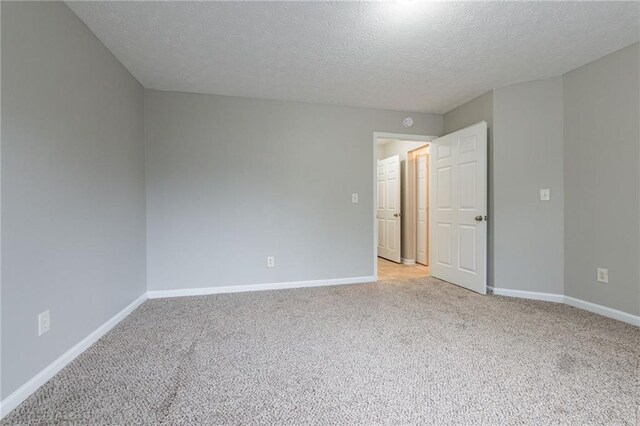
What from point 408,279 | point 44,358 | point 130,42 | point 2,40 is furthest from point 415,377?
point 130,42

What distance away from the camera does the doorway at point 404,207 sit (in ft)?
15.9

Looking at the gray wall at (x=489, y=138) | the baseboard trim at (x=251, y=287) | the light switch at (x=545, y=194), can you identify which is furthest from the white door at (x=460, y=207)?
the baseboard trim at (x=251, y=287)

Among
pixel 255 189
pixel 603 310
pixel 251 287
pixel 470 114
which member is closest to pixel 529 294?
pixel 603 310

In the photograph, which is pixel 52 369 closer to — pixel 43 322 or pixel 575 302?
pixel 43 322

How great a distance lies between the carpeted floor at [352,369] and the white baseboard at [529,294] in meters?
0.28

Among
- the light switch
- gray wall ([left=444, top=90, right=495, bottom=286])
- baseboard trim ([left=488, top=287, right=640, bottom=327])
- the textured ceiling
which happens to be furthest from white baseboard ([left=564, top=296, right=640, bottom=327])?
the textured ceiling

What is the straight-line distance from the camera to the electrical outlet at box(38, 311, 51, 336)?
1543 millimetres

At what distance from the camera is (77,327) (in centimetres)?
187

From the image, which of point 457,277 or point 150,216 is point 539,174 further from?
point 150,216

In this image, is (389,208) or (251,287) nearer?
(251,287)

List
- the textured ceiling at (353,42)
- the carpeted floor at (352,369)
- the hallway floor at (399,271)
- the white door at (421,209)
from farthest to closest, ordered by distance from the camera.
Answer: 1. the white door at (421,209)
2. the hallway floor at (399,271)
3. the textured ceiling at (353,42)
4. the carpeted floor at (352,369)

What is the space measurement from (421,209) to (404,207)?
0.35 m

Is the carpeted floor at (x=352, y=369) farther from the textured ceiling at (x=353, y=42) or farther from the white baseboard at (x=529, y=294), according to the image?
the textured ceiling at (x=353, y=42)

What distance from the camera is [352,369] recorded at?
1.68 m
